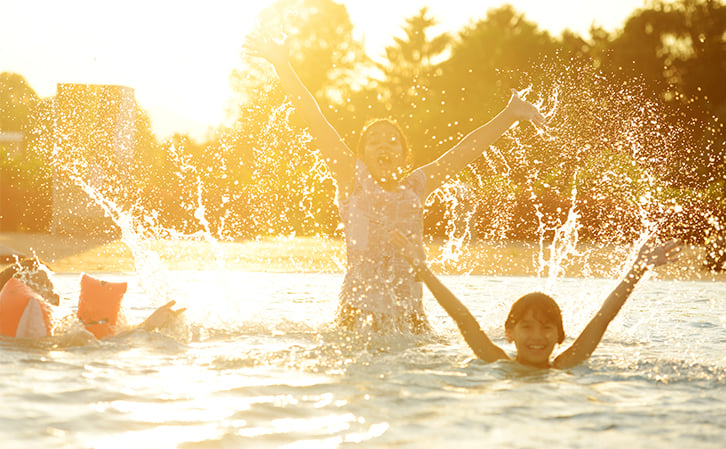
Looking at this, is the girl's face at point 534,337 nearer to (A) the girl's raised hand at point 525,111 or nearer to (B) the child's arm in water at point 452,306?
(B) the child's arm in water at point 452,306

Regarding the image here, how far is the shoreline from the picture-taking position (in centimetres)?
1441

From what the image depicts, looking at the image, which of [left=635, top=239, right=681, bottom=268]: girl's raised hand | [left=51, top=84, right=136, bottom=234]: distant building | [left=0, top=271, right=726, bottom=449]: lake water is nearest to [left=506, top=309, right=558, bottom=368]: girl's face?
[left=0, top=271, right=726, bottom=449]: lake water

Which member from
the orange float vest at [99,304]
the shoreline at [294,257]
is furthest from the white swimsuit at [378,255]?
the shoreline at [294,257]

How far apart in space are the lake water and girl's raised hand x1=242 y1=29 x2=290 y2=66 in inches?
75.7

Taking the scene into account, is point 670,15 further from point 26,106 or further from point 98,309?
point 26,106

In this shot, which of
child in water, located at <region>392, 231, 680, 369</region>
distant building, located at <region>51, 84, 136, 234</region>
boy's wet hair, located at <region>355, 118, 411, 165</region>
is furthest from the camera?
distant building, located at <region>51, 84, 136, 234</region>

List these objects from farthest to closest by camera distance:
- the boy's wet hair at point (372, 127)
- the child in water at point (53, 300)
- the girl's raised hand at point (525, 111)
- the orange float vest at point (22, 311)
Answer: the girl's raised hand at point (525, 111)
the boy's wet hair at point (372, 127)
the child in water at point (53, 300)
the orange float vest at point (22, 311)

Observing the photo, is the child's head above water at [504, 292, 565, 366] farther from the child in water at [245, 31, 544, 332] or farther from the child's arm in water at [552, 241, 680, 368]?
the child in water at [245, 31, 544, 332]

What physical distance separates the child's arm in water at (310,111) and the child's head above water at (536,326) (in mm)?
1728

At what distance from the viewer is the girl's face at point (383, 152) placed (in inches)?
257

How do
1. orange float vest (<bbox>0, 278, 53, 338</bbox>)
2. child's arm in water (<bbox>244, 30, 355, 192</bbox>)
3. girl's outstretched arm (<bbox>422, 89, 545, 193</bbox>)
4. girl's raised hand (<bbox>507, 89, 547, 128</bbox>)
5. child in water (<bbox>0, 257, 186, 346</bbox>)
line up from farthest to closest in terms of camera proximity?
1. girl's raised hand (<bbox>507, 89, 547, 128</bbox>)
2. girl's outstretched arm (<bbox>422, 89, 545, 193</bbox>)
3. child's arm in water (<bbox>244, 30, 355, 192</bbox>)
4. child in water (<bbox>0, 257, 186, 346</bbox>)
5. orange float vest (<bbox>0, 278, 53, 338</bbox>)

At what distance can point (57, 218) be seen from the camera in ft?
68.6

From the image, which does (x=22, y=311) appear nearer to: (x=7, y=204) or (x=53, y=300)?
(x=53, y=300)

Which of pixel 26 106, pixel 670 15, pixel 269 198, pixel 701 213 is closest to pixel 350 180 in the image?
pixel 701 213
